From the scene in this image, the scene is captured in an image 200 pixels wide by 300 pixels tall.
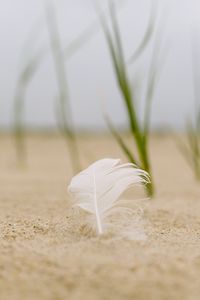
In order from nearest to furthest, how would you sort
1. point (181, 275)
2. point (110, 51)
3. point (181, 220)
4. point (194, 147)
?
point (181, 275) → point (181, 220) → point (110, 51) → point (194, 147)

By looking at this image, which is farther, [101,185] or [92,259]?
[101,185]

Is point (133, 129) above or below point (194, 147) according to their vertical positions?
above

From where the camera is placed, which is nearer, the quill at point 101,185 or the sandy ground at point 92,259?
the sandy ground at point 92,259

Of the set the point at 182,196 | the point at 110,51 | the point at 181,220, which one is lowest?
the point at 182,196

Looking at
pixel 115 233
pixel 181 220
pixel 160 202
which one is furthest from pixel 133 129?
pixel 115 233

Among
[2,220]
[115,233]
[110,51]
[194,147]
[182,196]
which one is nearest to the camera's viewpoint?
[115,233]

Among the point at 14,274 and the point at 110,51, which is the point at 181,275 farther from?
the point at 110,51

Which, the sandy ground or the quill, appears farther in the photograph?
the quill

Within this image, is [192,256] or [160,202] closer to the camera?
[192,256]
